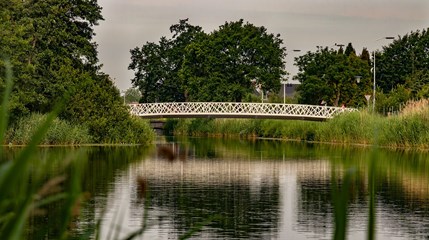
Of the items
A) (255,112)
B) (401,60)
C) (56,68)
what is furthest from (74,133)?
(401,60)

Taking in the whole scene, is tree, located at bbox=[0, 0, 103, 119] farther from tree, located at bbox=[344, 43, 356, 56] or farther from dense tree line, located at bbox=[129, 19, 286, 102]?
tree, located at bbox=[344, 43, 356, 56]

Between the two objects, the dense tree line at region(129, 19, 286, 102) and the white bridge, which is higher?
the dense tree line at region(129, 19, 286, 102)

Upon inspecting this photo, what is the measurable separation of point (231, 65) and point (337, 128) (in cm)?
2920

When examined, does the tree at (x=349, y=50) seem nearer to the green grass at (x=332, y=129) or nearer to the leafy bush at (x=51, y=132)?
the green grass at (x=332, y=129)

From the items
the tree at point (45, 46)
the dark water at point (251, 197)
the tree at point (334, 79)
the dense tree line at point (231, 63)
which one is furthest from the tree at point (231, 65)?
the dark water at point (251, 197)

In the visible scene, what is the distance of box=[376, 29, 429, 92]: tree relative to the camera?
8956cm

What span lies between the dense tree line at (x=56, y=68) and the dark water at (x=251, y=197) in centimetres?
923

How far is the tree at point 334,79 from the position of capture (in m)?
83.2

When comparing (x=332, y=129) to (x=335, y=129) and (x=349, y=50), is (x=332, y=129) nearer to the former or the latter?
(x=335, y=129)

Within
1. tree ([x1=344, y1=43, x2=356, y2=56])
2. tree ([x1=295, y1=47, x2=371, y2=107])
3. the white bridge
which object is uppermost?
tree ([x1=344, y1=43, x2=356, y2=56])

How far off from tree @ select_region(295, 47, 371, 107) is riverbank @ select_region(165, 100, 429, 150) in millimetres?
5908

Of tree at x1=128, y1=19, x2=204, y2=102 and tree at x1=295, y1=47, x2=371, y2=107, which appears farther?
tree at x1=128, y1=19, x2=204, y2=102

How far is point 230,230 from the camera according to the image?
20516mm

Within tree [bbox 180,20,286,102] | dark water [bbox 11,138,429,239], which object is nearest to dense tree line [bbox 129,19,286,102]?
tree [bbox 180,20,286,102]
